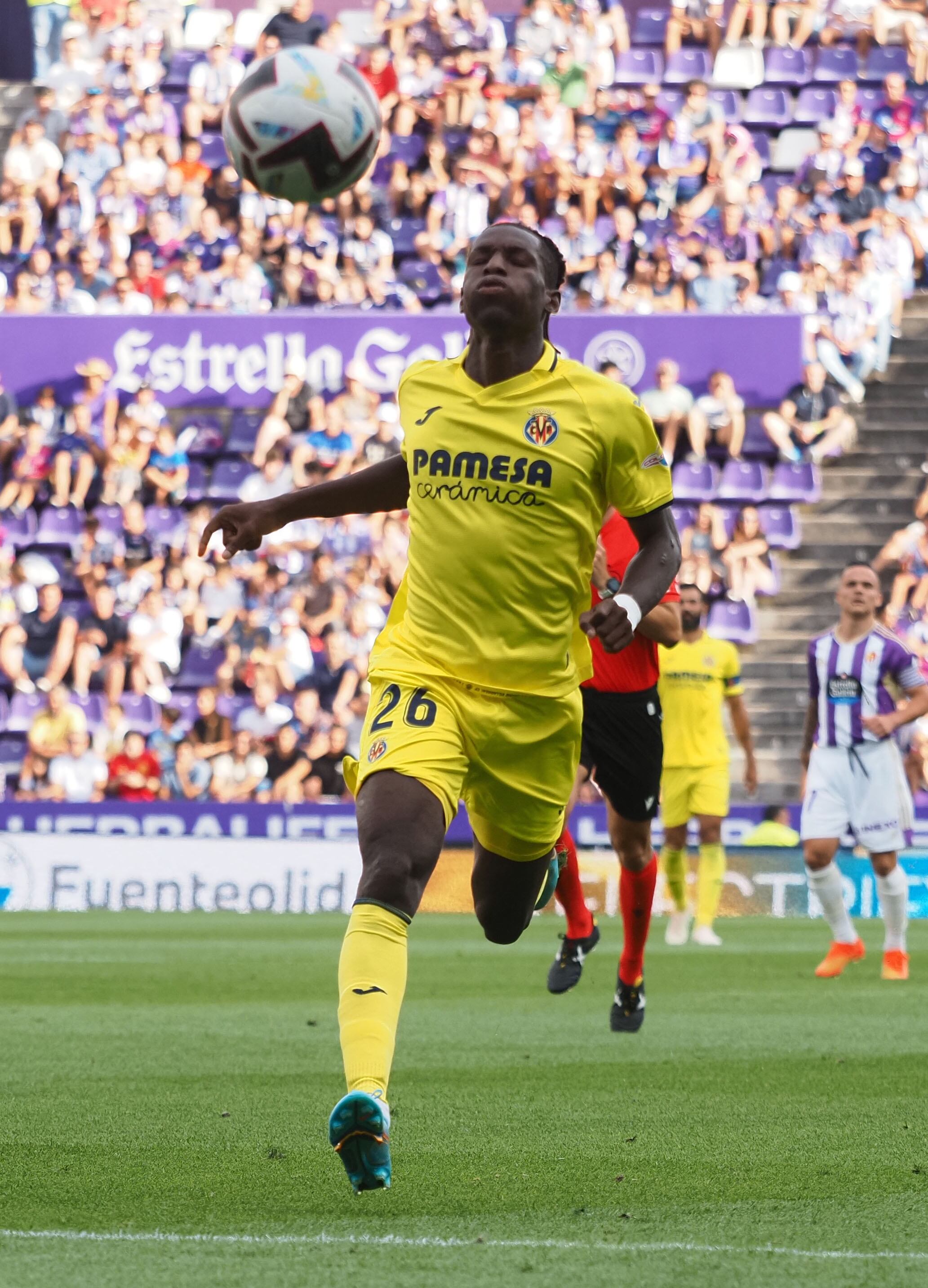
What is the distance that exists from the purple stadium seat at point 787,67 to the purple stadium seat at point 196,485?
8537 millimetres

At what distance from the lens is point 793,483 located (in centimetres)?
2186

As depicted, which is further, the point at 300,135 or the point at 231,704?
the point at 231,704

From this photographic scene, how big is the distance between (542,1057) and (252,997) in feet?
10.0

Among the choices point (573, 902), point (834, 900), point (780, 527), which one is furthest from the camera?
point (780, 527)

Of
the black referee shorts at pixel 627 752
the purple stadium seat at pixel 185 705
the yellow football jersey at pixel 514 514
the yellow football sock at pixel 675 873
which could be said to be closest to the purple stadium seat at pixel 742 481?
the purple stadium seat at pixel 185 705

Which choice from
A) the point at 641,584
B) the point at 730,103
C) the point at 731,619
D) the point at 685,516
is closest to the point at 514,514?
the point at 641,584

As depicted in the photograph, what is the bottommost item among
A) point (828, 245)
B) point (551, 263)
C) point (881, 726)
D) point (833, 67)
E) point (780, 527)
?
point (780, 527)

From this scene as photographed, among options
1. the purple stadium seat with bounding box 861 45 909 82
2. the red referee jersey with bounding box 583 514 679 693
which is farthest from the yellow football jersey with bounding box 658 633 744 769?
the purple stadium seat with bounding box 861 45 909 82

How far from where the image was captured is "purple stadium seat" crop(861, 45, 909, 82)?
81.5 ft

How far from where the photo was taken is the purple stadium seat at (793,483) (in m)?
21.8

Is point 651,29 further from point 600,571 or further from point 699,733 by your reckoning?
point 600,571

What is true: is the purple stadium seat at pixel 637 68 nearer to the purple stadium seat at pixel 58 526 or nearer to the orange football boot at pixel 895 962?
the purple stadium seat at pixel 58 526

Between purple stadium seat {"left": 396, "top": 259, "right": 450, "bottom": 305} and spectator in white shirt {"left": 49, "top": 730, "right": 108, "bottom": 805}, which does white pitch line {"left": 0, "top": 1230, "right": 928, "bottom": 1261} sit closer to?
spectator in white shirt {"left": 49, "top": 730, "right": 108, "bottom": 805}

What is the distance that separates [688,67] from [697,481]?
655 cm
